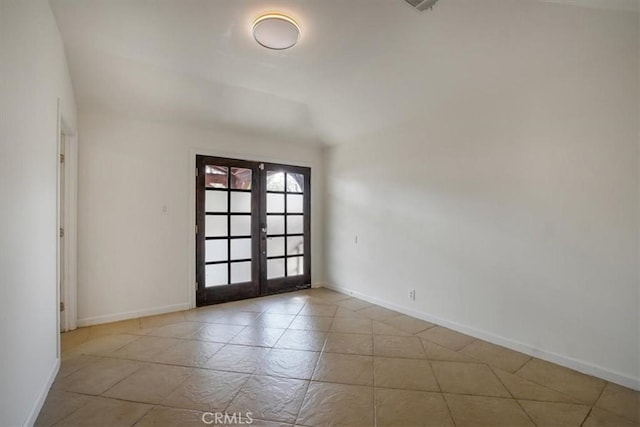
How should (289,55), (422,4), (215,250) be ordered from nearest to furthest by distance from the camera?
(422,4) → (289,55) → (215,250)

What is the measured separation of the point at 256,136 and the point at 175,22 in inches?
84.0

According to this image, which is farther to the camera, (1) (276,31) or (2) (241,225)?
(2) (241,225)

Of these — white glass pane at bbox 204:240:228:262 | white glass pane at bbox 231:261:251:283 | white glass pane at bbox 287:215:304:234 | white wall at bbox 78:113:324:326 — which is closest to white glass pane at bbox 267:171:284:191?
white glass pane at bbox 287:215:304:234

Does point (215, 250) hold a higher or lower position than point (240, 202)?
lower

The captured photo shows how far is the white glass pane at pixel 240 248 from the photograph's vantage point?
14.3 feet

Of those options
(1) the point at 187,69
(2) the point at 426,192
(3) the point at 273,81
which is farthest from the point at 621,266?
(1) the point at 187,69

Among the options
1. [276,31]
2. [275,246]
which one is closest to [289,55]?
[276,31]

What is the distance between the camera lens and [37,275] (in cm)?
187

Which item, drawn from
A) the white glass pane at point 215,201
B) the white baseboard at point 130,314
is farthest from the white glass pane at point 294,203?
the white baseboard at point 130,314

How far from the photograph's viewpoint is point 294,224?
4.99 m

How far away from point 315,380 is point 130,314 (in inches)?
102

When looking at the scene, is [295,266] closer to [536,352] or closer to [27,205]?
[536,352]

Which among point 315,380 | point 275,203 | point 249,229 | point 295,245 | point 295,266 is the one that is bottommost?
point 315,380

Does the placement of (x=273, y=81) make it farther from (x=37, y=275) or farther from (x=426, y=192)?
(x=37, y=275)
